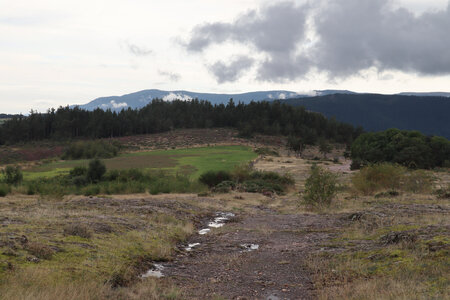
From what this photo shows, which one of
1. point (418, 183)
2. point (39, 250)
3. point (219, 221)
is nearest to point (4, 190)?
point (219, 221)

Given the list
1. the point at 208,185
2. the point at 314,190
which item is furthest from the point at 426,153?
the point at 314,190

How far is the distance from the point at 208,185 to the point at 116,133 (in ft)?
359

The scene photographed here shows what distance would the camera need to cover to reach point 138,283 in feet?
30.5

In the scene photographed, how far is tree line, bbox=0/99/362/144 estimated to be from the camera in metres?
138

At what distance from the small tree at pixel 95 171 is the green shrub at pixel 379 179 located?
30.0 meters

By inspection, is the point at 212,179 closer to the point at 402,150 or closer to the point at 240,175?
the point at 240,175

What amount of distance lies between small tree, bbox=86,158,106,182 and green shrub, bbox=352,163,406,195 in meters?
30.0

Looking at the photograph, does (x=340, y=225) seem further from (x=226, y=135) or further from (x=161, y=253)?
(x=226, y=135)

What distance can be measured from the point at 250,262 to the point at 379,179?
1073 inches

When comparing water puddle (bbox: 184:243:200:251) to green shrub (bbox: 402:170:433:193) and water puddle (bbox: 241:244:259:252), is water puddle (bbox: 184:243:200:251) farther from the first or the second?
green shrub (bbox: 402:170:433:193)

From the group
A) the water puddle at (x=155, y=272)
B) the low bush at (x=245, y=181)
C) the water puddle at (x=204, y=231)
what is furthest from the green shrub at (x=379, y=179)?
the water puddle at (x=155, y=272)

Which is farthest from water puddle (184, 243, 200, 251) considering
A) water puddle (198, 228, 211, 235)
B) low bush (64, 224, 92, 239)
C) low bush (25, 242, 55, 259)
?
low bush (25, 242, 55, 259)

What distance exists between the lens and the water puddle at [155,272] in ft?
34.9

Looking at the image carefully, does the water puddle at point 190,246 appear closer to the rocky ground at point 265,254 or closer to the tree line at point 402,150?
the rocky ground at point 265,254
